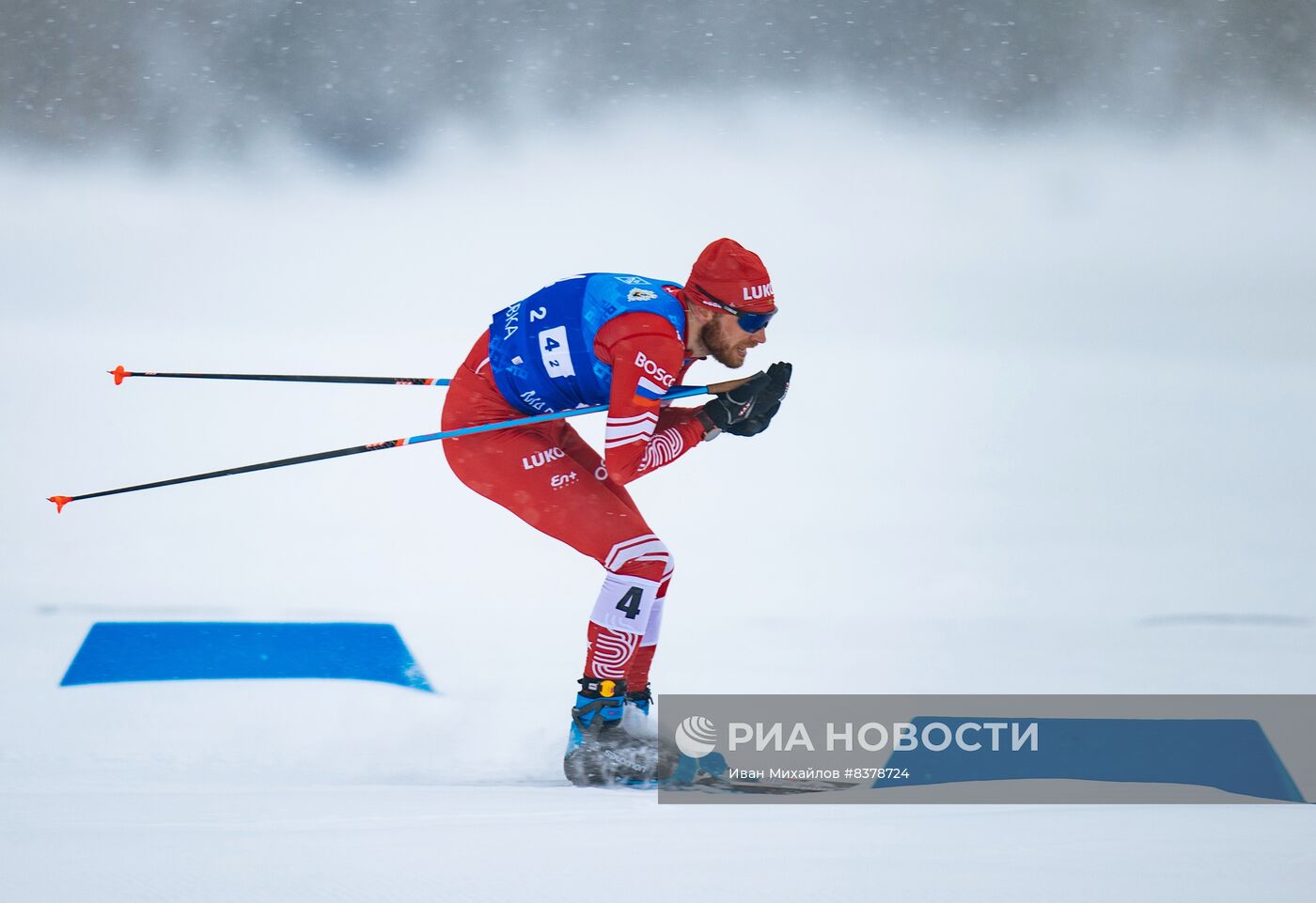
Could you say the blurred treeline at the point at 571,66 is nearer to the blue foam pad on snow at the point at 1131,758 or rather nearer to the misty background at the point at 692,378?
the misty background at the point at 692,378

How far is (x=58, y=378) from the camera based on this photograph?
6.77 m

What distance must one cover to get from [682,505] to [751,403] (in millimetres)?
2753

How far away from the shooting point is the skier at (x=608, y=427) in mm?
2793

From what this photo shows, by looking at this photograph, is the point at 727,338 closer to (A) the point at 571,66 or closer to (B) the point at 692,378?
(B) the point at 692,378

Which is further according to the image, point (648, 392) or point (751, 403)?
point (751, 403)

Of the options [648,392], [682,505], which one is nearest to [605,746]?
[648,392]

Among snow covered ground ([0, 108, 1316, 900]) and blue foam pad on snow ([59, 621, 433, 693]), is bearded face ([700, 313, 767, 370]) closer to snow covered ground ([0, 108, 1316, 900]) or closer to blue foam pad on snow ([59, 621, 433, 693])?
snow covered ground ([0, 108, 1316, 900])

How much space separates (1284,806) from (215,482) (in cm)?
478

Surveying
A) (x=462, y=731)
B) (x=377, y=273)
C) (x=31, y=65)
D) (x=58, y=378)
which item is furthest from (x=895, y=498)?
(x=31, y=65)

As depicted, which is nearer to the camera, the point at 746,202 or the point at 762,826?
the point at 762,826

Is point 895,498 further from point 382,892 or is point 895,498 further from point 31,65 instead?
point 31,65

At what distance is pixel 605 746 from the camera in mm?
2875

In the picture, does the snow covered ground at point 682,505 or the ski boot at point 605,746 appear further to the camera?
the ski boot at point 605,746

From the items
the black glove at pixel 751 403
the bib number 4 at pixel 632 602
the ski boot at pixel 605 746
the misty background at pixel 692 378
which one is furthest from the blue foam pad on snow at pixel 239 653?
the black glove at pixel 751 403
